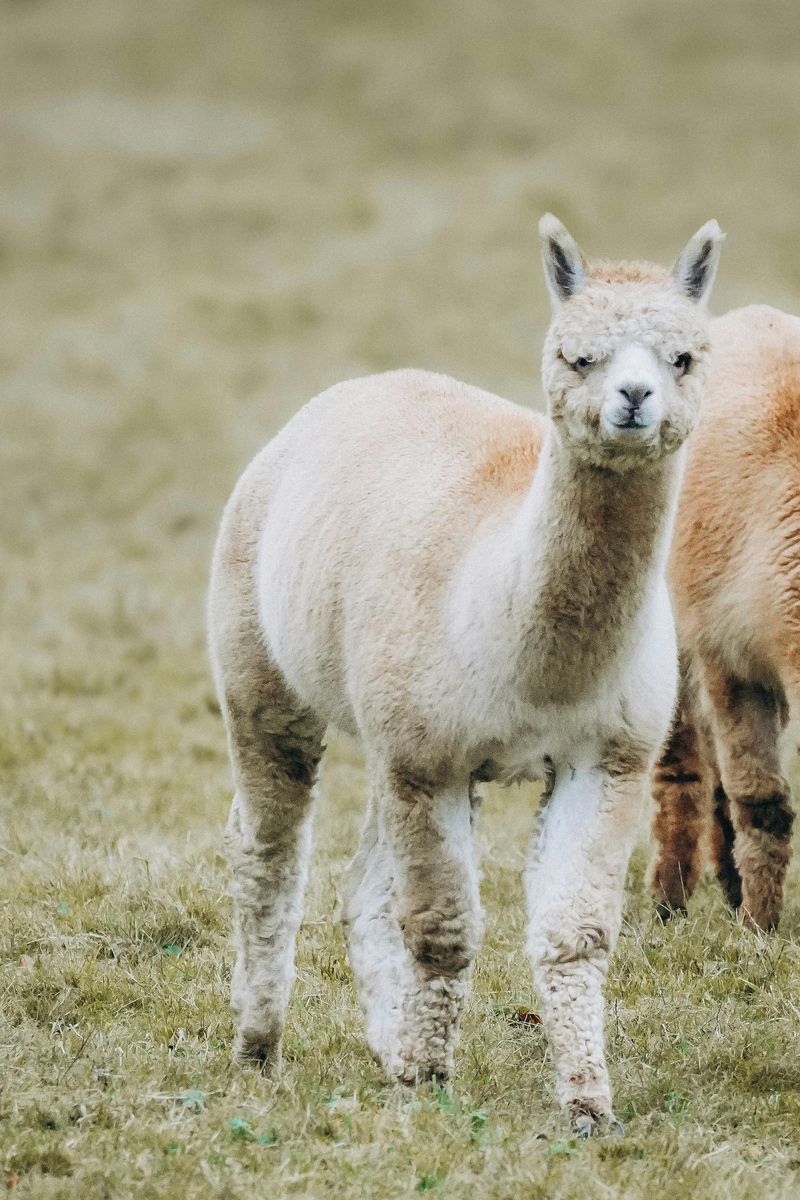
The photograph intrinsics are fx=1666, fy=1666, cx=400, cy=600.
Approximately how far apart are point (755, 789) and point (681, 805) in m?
0.56

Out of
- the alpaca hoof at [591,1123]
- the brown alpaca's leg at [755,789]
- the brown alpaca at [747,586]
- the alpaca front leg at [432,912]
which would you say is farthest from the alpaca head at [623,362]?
the brown alpaca's leg at [755,789]

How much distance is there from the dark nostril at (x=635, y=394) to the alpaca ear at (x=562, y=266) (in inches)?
15.4

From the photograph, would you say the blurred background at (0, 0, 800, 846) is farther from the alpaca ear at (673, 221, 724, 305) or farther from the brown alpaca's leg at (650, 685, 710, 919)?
the alpaca ear at (673, 221, 724, 305)

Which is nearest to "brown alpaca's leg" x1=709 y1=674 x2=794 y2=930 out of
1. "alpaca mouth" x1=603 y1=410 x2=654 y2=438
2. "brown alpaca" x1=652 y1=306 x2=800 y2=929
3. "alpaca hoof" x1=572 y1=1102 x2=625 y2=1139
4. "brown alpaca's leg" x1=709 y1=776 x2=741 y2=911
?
"brown alpaca" x1=652 y1=306 x2=800 y2=929

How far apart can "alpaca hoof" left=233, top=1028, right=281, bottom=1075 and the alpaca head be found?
6.36 feet

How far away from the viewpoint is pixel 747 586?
17.9ft

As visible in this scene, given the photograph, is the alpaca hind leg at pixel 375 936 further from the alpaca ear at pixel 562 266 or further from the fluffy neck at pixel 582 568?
the alpaca ear at pixel 562 266

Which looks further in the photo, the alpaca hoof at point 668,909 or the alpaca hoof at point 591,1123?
the alpaca hoof at point 668,909

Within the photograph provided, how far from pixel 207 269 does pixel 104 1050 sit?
57.9 ft

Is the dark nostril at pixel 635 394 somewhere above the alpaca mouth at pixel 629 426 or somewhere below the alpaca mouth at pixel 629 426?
above

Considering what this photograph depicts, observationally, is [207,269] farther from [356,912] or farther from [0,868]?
[356,912]

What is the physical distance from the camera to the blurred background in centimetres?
1035

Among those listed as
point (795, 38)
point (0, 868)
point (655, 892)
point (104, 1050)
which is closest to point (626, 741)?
point (104, 1050)

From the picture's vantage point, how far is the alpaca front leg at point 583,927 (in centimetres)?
370
